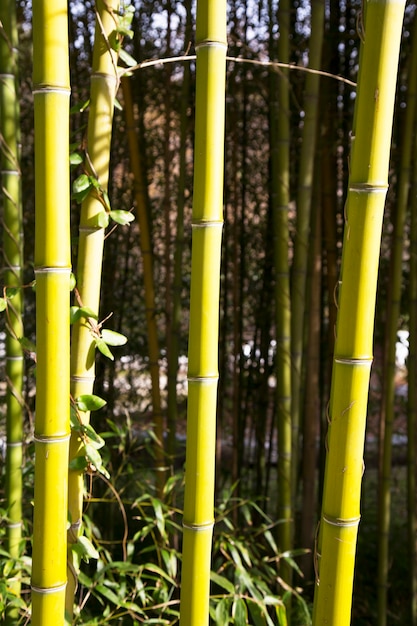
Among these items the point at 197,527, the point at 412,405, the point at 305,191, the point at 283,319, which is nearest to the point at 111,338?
the point at 197,527

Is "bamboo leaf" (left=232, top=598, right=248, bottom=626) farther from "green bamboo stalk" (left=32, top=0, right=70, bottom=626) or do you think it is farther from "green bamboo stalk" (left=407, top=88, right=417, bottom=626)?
"green bamboo stalk" (left=407, top=88, right=417, bottom=626)

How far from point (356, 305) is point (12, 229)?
82 centimetres

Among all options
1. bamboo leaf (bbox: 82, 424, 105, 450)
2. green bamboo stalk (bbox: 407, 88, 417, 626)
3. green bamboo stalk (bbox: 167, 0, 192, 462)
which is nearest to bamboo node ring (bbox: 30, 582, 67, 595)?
bamboo leaf (bbox: 82, 424, 105, 450)

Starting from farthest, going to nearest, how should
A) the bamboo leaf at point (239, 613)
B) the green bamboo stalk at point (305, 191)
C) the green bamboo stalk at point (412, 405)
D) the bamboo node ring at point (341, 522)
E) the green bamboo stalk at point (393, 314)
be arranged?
the green bamboo stalk at point (412, 405) < the green bamboo stalk at point (393, 314) < the green bamboo stalk at point (305, 191) < the bamboo leaf at point (239, 613) < the bamboo node ring at point (341, 522)

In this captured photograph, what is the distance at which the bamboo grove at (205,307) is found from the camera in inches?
A: 40.8

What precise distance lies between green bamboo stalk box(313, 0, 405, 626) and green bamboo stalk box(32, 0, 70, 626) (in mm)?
407

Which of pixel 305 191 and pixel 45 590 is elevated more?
pixel 305 191

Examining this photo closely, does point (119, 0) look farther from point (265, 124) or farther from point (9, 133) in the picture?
point (265, 124)

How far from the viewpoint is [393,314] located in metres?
2.27

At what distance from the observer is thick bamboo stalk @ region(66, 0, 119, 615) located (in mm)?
1174

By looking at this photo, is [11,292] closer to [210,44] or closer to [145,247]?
[210,44]

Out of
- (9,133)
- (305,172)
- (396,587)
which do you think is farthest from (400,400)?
(9,133)

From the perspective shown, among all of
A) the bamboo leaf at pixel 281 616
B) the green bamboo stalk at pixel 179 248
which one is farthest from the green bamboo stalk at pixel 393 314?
the bamboo leaf at pixel 281 616

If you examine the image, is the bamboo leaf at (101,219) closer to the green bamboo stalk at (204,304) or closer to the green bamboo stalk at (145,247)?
the green bamboo stalk at (204,304)
